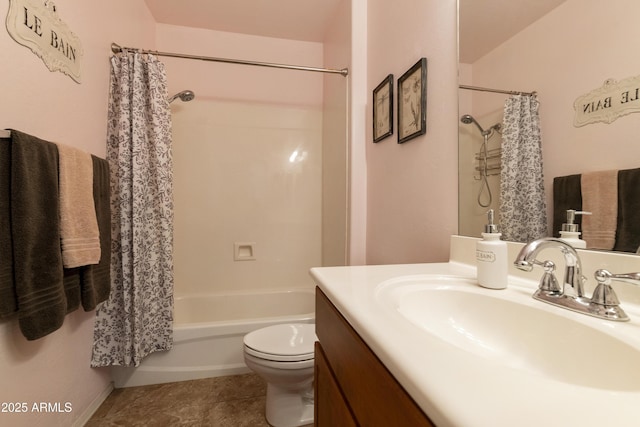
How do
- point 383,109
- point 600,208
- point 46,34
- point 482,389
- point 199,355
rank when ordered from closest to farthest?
point 482,389 < point 600,208 < point 46,34 < point 383,109 < point 199,355

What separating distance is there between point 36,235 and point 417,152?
1.39 m

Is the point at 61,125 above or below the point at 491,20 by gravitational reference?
below

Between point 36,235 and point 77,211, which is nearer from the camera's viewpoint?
point 36,235

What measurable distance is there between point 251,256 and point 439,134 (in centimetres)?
169

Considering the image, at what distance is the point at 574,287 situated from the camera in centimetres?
54

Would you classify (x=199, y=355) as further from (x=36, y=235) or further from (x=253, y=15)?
(x=253, y=15)

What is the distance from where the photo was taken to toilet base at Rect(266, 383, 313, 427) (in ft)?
4.10

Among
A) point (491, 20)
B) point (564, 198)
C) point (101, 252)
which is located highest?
point (491, 20)

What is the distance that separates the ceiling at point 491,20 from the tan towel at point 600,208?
16.6 inches

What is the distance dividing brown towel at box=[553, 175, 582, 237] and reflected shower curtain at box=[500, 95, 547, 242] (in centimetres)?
3

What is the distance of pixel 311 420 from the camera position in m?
1.29

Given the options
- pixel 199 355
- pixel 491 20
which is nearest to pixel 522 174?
pixel 491 20

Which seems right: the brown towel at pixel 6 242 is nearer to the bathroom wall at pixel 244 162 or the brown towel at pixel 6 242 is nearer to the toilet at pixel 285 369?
the toilet at pixel 285 369

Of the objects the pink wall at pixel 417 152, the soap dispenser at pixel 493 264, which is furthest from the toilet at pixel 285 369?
the soap dispenser at pixel 493 264
